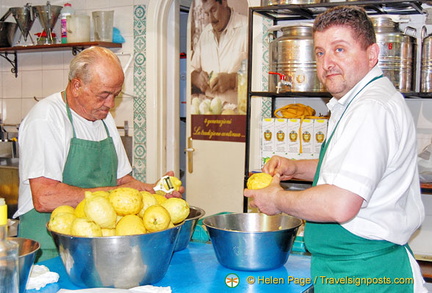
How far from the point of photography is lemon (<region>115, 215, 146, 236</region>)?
1.77 m

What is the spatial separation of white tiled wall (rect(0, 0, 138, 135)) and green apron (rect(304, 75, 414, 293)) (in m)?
3.50

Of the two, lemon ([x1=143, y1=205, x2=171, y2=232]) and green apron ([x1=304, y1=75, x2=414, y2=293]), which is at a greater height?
lemon ([x1=143, y1=205, x2=171, y2=232])

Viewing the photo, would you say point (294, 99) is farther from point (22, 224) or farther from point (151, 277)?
point (151, 277)

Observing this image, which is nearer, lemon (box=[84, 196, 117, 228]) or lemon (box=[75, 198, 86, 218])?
lemon (box=[84, 196, 117, 228])

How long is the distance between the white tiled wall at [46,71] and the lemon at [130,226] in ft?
11.1

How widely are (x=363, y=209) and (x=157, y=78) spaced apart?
349 centimetres

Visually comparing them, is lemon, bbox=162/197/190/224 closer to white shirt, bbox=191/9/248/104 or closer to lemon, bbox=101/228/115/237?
lemon, bbox=101/228/115/237

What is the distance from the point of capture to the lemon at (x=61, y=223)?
1.83m

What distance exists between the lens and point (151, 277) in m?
1.86

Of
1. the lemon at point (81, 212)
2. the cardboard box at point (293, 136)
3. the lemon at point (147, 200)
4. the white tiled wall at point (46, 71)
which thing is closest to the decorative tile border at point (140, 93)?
the white tiled wall at point (46, 71)

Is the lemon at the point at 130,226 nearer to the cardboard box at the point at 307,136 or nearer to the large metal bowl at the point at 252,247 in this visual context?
the large metal bowl at the point at 252,247

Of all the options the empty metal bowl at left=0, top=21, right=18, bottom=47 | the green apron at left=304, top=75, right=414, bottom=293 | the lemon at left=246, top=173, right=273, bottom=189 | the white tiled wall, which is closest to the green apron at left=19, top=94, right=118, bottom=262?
the lemon at left=246, top=173, right=273, bottom=189

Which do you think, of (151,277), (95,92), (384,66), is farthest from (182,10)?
(151,277)

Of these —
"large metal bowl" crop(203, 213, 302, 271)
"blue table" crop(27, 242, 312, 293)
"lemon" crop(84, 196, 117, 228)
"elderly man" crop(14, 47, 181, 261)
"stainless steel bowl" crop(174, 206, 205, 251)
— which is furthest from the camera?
"elderly man" crop(14, 47, 181, 261)
